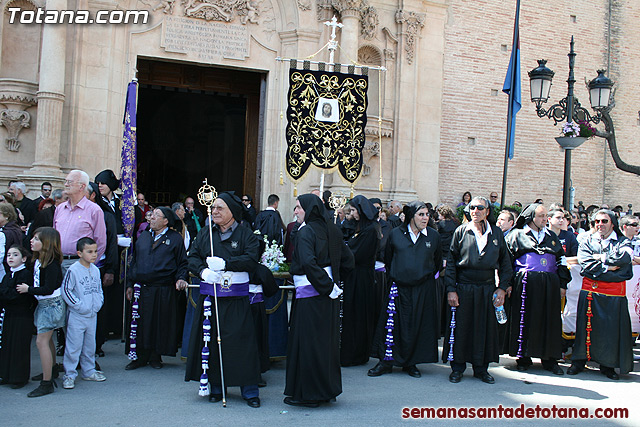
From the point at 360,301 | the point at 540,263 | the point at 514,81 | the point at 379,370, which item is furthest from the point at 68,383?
the point at 514,81

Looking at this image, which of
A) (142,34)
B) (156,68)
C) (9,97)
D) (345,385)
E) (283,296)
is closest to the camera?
(345,385)

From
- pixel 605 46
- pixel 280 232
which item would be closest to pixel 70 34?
pixel 280 232

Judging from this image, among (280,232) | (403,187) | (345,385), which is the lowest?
(345,385)

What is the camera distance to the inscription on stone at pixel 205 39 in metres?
13.3

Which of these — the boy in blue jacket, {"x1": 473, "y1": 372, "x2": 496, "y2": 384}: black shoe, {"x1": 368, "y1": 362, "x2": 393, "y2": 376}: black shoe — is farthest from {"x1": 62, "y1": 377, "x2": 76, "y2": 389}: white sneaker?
{"x1": 473, "y1": 372, "x2": 496, "y2": 384}: black shoe

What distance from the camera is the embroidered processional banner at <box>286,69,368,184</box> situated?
10.3 meters

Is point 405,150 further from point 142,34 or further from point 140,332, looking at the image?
point 140,332

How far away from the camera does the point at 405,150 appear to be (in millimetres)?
15062

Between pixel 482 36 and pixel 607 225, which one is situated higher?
pixel 482 36

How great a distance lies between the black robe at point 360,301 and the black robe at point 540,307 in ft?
5.94

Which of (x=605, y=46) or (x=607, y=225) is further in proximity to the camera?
(x=605, y=46)

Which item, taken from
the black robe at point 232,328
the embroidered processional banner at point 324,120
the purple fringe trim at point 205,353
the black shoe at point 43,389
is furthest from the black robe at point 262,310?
the embroidered processional banner at point 324,120

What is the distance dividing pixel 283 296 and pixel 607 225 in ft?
13.2

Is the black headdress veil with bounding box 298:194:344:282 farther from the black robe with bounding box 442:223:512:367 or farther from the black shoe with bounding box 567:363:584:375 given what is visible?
the black shoe with bounding box 567:363:584:375
